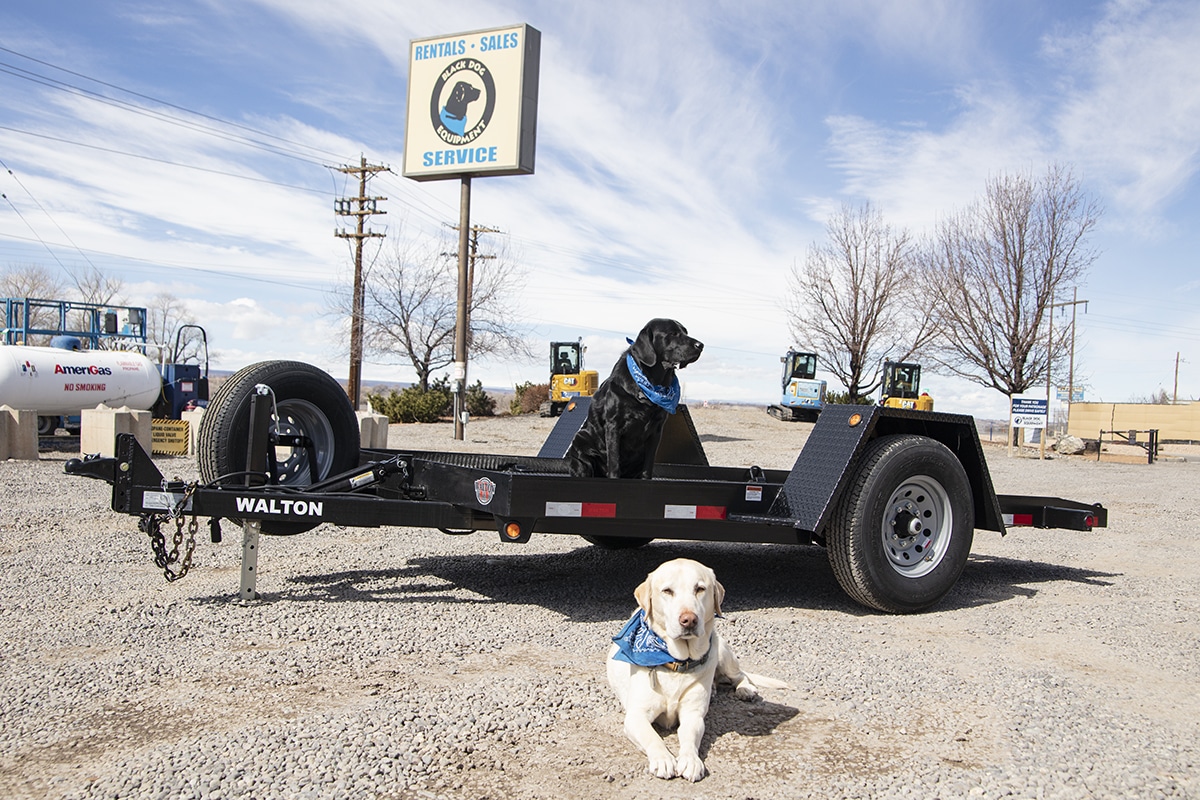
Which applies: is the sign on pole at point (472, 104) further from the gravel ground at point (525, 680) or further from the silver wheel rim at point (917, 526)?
the silver wheel rim at point (917, 526)

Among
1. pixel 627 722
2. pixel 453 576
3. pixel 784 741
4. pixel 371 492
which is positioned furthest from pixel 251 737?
pixel 453 576

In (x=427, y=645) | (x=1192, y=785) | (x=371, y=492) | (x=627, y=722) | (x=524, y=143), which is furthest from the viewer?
(x=524, y=143)

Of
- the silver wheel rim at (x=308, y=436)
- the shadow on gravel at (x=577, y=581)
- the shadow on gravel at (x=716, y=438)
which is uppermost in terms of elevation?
the silver wheel rim at (x=308, y=436)

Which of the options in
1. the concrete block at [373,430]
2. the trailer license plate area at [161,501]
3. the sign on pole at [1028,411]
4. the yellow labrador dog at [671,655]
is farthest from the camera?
the sign on pole at [1028,411]

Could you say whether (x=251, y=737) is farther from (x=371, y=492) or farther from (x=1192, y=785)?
(x=1192, y=785)

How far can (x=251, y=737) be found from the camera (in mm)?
2916

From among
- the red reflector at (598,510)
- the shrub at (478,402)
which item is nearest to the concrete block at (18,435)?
the red reflector at (598,510)

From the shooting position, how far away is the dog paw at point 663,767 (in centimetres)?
276

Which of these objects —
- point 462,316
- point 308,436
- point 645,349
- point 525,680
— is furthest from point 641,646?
point 462,316

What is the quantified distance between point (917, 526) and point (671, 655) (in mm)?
2598

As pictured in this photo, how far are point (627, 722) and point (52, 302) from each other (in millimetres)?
24286

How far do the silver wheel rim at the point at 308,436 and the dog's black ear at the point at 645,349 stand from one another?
201 cm

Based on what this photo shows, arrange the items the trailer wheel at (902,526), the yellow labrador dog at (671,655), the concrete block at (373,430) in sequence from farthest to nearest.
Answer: the concrete block at (373,430) < the trailer wheel at (902,526) < the yellow labrador dog at (671,655)

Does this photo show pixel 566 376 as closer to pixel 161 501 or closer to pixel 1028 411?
pixel 1028 411
